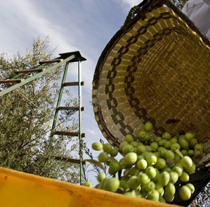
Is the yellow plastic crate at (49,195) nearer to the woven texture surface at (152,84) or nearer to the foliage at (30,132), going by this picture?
the woven texture surface at (152,84)

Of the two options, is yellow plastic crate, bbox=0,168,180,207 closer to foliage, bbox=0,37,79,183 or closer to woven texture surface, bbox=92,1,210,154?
woven texture surface, bbox=92,1,210,154

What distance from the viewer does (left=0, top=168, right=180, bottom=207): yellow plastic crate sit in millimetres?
542

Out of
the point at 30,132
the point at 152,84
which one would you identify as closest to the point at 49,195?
the point at 152,84

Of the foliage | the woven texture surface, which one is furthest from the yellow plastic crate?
the foliage

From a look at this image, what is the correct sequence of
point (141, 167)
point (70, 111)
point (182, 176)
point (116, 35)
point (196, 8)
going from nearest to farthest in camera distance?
1. point (141, 167)
2. point (182, 176)
3. point (116, 35)
4. point (196, 8)
5. point (70, 111)

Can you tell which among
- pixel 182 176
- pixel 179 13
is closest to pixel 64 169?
pixel 182 176

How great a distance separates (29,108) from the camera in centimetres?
387

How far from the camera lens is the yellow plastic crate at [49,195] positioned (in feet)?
1.78

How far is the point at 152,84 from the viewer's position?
66.9 inches

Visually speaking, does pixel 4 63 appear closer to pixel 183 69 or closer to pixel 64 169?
pixel 64 169

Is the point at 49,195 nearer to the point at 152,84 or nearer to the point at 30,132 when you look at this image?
the point at 152,84

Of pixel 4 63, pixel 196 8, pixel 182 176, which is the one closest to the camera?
pixel 182 176

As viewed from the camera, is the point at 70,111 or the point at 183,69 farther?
→ the point at 70,111

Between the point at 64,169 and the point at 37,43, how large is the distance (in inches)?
97.2
